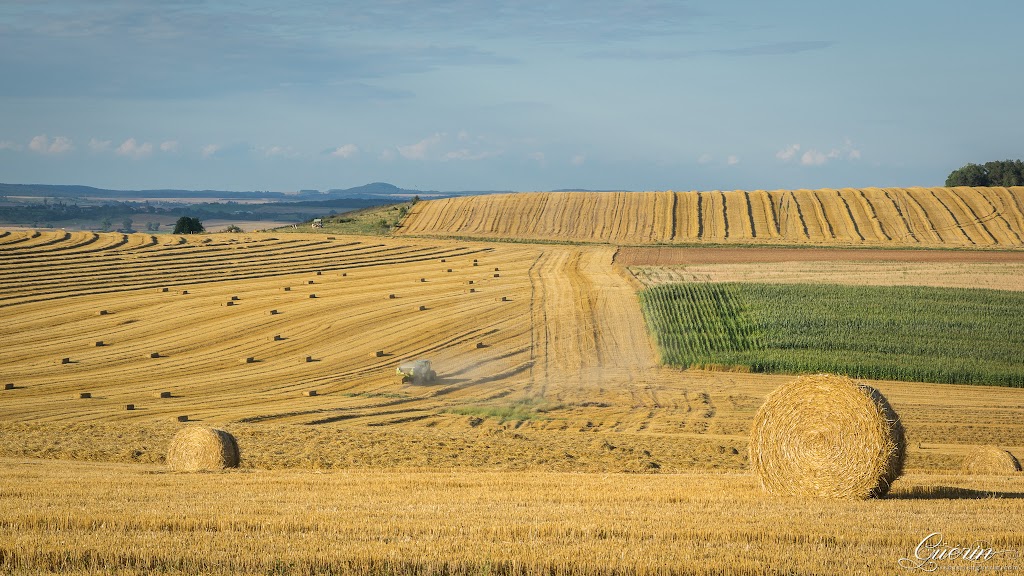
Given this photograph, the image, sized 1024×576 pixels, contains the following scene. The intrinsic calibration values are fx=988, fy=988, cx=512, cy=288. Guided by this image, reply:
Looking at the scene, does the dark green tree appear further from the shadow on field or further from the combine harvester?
the shadow on field

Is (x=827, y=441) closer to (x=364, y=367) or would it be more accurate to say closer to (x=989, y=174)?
(x=364, y=367)

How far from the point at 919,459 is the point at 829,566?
36.6ft

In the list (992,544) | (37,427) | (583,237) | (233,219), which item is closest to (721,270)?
(583,237)

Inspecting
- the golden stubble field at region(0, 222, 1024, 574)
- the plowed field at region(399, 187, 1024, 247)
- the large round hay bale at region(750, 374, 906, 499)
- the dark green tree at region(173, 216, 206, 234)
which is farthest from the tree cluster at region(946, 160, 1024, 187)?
the large round hay bale at region(750, 374, 906, 499)

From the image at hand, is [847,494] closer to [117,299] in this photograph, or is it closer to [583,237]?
[117,299]

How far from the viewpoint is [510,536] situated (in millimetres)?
9086

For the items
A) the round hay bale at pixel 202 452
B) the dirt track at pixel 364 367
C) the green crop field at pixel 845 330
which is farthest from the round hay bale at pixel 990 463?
the round hay bale at pixel 202 452

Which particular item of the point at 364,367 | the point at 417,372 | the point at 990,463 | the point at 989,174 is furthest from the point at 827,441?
the point at 989,174

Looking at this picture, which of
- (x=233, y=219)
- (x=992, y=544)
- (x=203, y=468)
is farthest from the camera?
(x=233, y=219)

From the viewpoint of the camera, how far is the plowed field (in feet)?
200

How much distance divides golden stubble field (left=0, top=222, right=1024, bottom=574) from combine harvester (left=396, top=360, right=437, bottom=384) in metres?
0.40

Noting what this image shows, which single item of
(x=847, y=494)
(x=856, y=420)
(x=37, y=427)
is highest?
(x=856, y=420)

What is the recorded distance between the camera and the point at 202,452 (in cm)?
1556

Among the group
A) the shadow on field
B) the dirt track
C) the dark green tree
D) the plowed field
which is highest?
the plowed field
